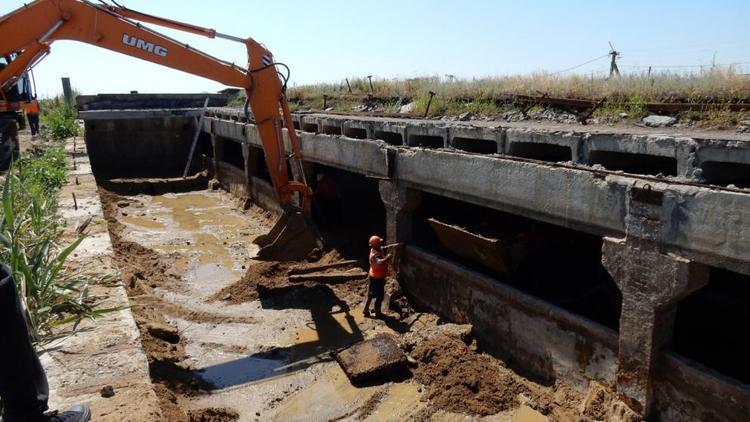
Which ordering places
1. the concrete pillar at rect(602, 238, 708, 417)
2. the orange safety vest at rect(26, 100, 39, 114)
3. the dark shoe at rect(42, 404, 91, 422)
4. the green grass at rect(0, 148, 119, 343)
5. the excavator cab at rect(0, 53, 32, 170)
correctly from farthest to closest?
1. the orange safety vest at rect(26, 100, 39, 114)
2. the excavator cab at rect(0, 53, 32, 170)
3. the green grass at rect(0, 148, 119, 343)
4. the concrete pillar at rect(602, 238, 708, 417)
5. the dark shoe at rect(42, 404, 91, 422)

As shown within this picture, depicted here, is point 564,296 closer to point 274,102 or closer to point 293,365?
point 293,365

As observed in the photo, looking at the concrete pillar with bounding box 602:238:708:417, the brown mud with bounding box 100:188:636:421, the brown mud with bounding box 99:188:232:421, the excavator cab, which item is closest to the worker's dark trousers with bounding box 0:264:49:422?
the brown mud with bounding box 100:188:636:421

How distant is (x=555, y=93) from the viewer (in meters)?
9.10

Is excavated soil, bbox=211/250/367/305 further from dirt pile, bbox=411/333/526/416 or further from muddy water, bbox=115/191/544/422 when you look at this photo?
dirt pile, bbox=411/333/526/416

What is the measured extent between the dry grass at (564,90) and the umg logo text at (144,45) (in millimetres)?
4825

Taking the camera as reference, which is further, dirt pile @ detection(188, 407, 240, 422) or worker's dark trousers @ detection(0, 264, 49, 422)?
dirt pile @ detection(188, 407, 240, 422)

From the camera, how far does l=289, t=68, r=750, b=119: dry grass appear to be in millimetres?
6977

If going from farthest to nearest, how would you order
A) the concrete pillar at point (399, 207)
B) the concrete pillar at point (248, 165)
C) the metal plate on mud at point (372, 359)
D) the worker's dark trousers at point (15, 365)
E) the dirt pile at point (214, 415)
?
1. the concrete pillar at point (248, 165)
2. the concrete pillar at point (399, 207)
3. the metal plate on mud at point (372, 359)
4. the dirt pile at point (214, 415)
5. the worker's dark trousers at point (15, 365)

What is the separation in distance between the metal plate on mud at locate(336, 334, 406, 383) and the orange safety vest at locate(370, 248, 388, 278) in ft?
3.76

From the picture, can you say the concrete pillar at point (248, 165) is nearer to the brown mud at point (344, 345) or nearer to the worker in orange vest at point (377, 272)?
the brown mud at point (344, 345)

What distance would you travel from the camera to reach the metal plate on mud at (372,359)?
6438 millimetres

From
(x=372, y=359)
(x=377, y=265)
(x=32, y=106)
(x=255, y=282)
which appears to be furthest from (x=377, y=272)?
(x=32, y=106)

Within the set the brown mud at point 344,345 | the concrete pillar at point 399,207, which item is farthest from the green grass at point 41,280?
the concrete pillar at point 399,207

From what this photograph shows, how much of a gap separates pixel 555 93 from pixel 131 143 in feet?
52.7
